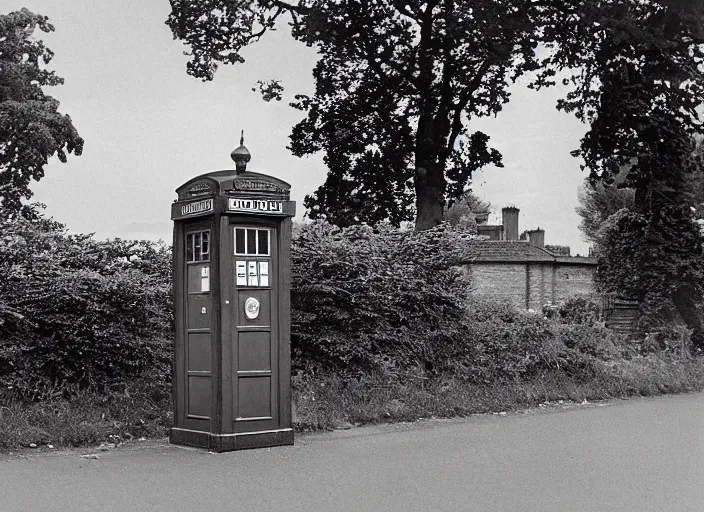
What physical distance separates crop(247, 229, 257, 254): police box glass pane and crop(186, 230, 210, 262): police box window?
0.41 metres

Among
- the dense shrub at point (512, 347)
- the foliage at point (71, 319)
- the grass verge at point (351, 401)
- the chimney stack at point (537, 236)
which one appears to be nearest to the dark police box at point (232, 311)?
the grass verge at point (351, 401)

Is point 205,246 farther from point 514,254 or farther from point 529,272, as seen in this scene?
point 529,272

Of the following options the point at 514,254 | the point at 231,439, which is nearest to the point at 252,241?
the point at 231,439

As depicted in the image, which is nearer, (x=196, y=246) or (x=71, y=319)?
(x=196, y=246)

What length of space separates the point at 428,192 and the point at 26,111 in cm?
2025

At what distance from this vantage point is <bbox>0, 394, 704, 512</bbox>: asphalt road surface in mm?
7629

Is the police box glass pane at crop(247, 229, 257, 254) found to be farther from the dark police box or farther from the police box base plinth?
the police box base plinth

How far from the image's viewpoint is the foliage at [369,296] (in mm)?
12836

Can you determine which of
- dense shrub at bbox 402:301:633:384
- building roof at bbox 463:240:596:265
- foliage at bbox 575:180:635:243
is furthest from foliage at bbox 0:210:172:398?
foliage at bbox 575:180:635:243

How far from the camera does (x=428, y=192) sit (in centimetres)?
2488

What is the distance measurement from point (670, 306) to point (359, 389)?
10.9 metres

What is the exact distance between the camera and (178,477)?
27.9 feet

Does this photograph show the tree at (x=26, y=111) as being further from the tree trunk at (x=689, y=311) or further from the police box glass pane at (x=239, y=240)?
the police box glass pane at (x=239, y=240)

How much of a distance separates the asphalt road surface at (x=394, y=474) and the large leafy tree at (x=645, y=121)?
33.3 feet
